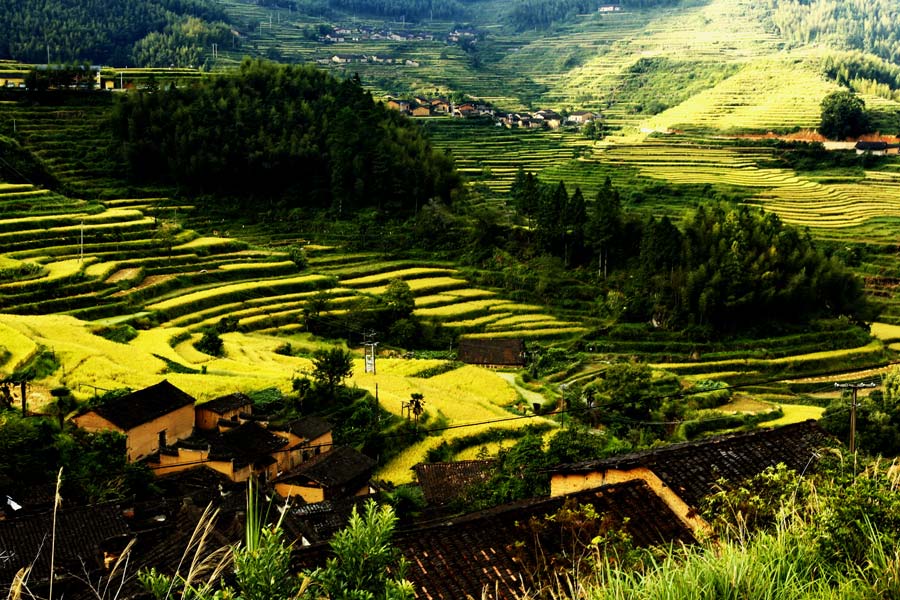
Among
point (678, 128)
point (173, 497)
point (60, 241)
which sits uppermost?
point (678, 128)

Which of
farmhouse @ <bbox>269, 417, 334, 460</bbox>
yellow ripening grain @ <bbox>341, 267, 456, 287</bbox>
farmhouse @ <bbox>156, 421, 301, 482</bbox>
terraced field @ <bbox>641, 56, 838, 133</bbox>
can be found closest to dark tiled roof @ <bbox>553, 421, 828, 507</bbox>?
farmhouse @ <bbox>156, 421, 301, 482</bbox>

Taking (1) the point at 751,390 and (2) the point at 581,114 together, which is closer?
(1) the point at 751,390

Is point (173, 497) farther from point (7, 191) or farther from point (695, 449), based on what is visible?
point (7, 191)

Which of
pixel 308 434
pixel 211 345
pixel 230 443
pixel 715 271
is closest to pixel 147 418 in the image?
pixel 230 443

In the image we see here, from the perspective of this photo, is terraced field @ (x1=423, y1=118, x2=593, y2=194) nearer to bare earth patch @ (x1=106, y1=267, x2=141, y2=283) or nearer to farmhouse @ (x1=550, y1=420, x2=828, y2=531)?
bare earth patch @ (x1=106, y1=267, x2=141, y2=283)

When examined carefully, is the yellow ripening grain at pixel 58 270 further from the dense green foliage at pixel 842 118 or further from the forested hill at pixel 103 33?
the dense green foliage at pixel 842 118

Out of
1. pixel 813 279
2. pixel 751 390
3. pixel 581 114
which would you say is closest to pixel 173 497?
pixel 751 390

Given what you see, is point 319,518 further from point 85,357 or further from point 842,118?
point 842,118
